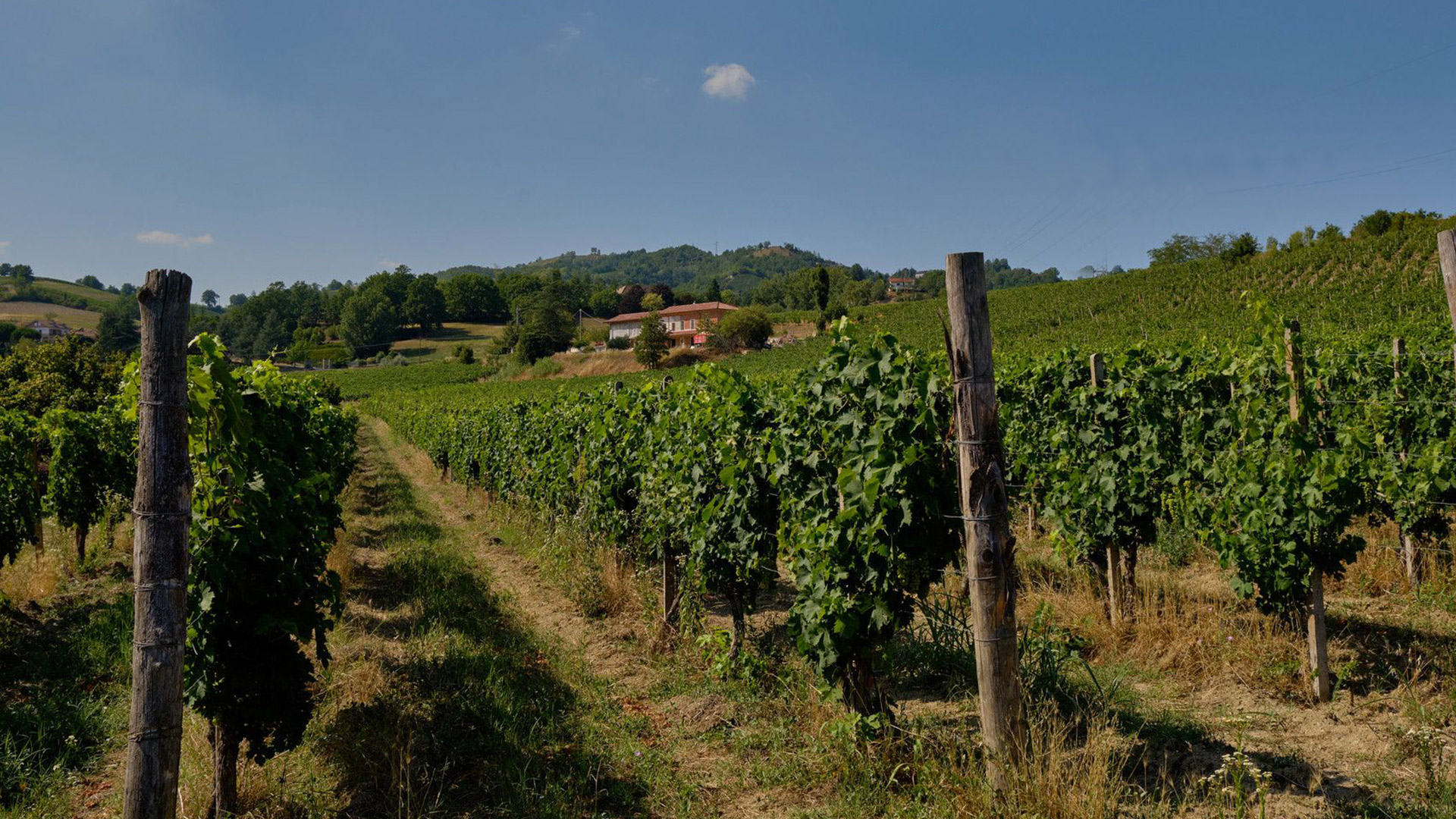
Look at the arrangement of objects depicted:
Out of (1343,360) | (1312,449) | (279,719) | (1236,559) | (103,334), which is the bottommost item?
(279,719)

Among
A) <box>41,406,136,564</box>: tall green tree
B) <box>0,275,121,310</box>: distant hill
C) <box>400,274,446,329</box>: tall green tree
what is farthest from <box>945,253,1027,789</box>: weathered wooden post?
<box>0,275,121,310</box>: distant hill

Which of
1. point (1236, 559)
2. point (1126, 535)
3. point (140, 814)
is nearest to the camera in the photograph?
point (140, 814)

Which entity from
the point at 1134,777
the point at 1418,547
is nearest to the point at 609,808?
the point at 1134,777

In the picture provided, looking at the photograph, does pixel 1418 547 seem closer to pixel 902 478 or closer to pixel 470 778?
pixel 902 478

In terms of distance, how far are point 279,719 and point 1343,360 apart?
10.5 metres

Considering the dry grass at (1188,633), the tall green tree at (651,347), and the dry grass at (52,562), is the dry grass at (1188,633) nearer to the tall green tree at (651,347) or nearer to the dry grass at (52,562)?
the dry grass at (52,562)

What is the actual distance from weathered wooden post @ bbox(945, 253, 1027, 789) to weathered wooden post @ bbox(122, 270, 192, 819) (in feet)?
11.3

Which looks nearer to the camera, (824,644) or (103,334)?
(824,644)

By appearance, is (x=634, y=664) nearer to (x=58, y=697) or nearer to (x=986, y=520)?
(x=986, y=520)

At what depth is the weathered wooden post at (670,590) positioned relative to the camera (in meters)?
7.26

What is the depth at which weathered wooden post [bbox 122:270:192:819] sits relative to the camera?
3113 millimetres

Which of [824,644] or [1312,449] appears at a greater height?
[1312,449]

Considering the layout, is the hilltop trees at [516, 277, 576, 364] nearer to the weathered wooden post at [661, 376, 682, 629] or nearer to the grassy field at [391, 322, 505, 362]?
the grassy field at [391, 322, 505, 362]

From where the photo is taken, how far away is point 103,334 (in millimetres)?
70375
